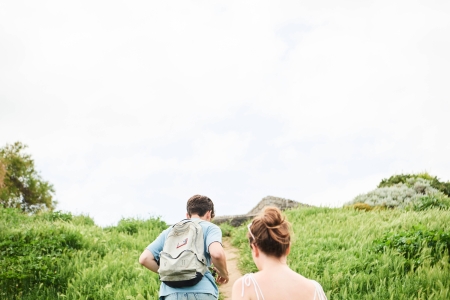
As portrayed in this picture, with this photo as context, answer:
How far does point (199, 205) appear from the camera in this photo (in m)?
4.23

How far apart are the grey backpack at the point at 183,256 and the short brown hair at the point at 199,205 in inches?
4.6

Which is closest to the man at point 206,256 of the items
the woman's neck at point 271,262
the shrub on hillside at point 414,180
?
the woman's neck at point 271,262

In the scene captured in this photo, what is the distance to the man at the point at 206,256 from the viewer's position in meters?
3.83

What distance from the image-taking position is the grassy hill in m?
6.95

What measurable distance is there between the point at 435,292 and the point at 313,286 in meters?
4.41

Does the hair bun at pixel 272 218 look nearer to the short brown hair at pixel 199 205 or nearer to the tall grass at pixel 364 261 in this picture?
the short brown hair at pixel 199 205

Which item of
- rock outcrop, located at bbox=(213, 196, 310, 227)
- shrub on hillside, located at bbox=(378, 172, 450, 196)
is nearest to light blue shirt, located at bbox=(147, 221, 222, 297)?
rock outcrop, located at bbox=(213, 196, 310, 227)

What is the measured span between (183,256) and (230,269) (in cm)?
687

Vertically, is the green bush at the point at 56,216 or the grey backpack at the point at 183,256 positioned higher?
the green bush at the point at 56,216

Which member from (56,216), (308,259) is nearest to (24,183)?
(56,216)

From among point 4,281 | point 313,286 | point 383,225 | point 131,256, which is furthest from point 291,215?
point 313,286

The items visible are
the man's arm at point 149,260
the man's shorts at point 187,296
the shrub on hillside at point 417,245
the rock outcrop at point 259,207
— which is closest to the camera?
the man's shorts at point 187,296

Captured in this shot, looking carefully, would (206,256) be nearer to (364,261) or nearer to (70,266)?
Result: (364,261)

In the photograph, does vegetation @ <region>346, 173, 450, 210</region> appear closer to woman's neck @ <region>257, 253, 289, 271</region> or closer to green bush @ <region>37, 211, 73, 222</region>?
green bush @ <region>37, 211, 73, 222</region>
